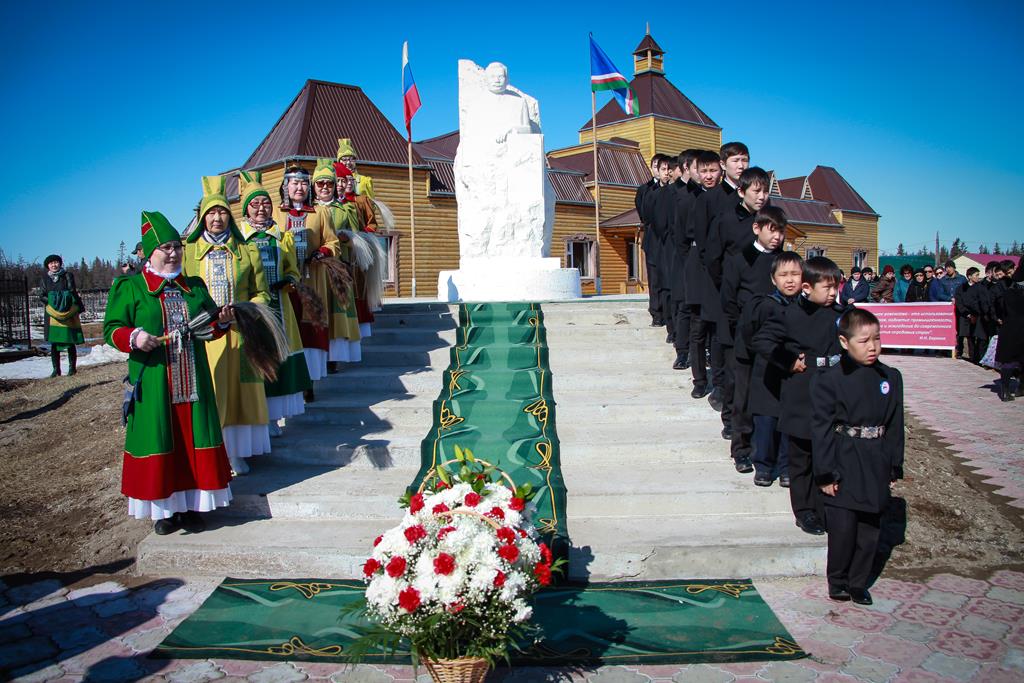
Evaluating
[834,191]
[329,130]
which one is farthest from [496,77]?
[834,191]

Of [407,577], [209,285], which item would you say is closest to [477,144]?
[209,285]

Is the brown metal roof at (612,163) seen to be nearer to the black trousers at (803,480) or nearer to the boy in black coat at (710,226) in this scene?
the boy in black coat at (710,226)

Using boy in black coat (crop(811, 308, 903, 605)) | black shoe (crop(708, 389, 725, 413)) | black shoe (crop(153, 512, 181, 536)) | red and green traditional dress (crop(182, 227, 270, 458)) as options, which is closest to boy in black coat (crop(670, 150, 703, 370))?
black shoe (crop(708, 389, 725, 413))

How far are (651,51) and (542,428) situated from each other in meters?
36.5

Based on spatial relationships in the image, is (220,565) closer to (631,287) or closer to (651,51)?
(631,287)

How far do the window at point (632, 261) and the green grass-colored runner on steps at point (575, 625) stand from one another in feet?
89.8

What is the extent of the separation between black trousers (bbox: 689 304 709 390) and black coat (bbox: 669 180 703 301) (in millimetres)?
298

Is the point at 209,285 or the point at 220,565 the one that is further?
the point at 209,285

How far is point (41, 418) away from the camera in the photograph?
8578mm

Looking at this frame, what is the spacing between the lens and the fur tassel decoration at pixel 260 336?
192 inches

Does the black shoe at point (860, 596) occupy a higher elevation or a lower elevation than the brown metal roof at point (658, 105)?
lower

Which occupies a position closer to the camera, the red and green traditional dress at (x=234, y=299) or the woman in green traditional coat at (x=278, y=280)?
the red and green traditional dress at (x=234, y=299)

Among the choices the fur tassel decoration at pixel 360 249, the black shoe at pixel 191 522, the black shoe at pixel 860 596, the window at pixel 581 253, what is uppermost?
the window at pixel 581 253

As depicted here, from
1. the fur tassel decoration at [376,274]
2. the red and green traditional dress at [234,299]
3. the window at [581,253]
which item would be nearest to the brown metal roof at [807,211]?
the window at [581,253]
